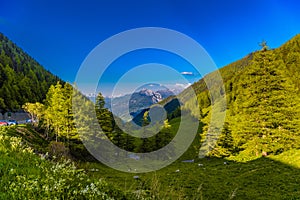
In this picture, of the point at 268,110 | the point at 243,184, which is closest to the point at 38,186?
the point at 243,184

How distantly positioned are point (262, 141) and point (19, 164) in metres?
27.0

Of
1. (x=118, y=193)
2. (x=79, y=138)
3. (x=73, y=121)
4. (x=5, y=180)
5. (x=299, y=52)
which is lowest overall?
(x=118, y=193)

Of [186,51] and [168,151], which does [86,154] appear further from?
[186,51]

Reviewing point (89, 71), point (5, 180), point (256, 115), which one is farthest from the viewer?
point (256, 115)

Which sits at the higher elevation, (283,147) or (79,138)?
(79,138)

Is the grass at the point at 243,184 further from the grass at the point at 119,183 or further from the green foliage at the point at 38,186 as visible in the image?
the green foliage at the point at 38,186

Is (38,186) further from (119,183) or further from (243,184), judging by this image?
(243,184)

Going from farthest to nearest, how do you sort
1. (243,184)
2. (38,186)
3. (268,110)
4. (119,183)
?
(268,110) < (243,184) < (119,183) < (38,186)

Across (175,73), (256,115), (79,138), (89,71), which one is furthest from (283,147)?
(79,138)

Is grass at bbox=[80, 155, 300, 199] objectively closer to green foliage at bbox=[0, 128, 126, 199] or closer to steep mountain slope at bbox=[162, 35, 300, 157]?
green foliage at bbox=[0, 128, 126, 199]

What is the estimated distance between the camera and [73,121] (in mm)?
35219

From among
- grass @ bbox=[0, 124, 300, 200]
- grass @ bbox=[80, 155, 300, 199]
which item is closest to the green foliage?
grass @ bbox=[0, 124, 300, 200]

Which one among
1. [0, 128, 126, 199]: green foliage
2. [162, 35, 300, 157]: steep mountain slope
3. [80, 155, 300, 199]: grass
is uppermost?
[162, 35, 300, 157]: steep mountain slope

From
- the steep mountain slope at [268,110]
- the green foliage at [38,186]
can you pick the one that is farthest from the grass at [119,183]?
the steep mountain slope at [268,110]
